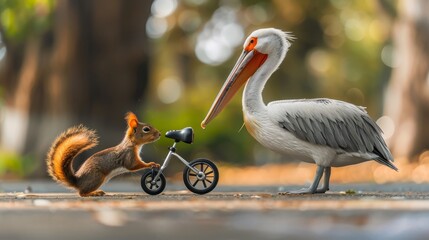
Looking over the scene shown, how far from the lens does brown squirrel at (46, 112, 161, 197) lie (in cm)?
773

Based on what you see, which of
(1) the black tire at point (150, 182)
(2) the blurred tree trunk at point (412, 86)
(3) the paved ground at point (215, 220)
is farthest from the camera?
(2) the blurred tree trunk at point (412, 86)

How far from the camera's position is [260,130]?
309 inches

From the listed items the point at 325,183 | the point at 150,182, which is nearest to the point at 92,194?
the point at 150,182

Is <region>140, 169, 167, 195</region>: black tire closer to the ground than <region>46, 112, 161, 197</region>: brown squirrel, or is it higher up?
closer to the ground

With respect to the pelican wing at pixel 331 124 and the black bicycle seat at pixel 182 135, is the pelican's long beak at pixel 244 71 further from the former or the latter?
the black bicycle seat at pixel 182 135

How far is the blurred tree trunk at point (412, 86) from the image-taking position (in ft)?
65.1

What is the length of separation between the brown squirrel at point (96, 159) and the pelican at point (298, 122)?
58 centimetres

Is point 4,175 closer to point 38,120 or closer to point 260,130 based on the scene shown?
point 38,120

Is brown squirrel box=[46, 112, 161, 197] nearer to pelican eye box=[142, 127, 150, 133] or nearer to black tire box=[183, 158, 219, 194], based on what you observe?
pelican eye box=[142, 127, 150, 133]

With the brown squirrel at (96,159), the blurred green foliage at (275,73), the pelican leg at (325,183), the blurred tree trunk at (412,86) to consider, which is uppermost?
the blurred green foliage at (275,73)

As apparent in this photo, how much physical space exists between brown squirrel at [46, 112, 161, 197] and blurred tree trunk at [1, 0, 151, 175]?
10.2m

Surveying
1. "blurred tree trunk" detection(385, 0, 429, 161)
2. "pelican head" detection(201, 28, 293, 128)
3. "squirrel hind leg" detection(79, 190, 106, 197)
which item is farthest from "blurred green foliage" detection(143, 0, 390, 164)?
"squirrel hind leg" detection(79, 190, 106, 197)

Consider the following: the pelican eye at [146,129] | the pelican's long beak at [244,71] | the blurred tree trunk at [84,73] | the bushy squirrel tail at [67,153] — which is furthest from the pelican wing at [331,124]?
the blurred tree trunk at [84,73]

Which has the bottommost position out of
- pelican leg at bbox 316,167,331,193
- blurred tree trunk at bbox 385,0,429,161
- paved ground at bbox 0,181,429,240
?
paved ground at bbox 0,181,429,240
